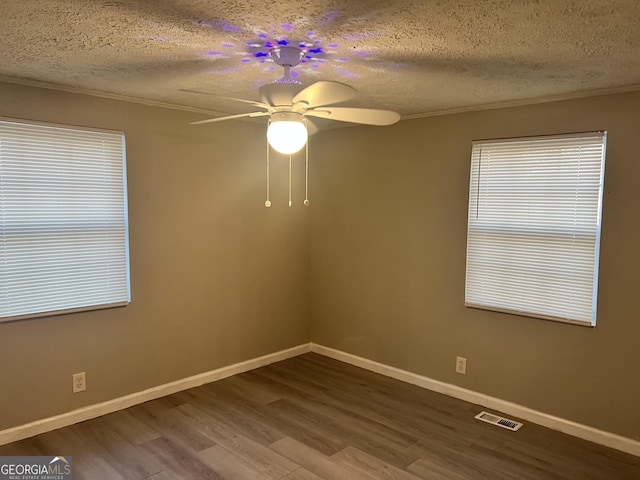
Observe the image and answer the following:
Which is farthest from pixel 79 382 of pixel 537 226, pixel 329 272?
pixel 537 226

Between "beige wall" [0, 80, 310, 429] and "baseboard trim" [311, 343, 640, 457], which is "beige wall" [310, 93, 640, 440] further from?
"beige wall" [0, 80, 310, 429]

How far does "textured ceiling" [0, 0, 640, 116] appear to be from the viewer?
1733 millimetres

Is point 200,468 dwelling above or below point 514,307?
below

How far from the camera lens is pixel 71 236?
3109mm

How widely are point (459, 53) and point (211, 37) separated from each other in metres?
1.17

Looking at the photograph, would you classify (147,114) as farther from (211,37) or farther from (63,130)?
(211,37)

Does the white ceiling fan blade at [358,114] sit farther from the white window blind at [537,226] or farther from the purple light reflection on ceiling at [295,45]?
the white window blind at [537,226]

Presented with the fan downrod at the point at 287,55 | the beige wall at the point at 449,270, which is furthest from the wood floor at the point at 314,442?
the fan downrod at the point at 287,55

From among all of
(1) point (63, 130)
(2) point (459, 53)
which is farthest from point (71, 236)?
(2) point (459, 53)

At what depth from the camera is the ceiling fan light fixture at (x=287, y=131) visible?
2.23m

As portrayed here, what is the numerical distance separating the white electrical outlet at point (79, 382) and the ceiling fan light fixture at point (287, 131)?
2223mm

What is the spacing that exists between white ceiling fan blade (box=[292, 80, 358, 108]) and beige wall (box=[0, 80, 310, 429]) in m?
1.79

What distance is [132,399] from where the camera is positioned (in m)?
3.46

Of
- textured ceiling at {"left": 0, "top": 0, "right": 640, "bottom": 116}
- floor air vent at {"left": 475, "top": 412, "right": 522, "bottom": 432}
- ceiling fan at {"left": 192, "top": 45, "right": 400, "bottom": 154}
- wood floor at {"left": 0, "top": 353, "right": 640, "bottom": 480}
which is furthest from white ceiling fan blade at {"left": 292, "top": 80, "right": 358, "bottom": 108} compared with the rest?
floor air vent at {"left": 475, "top": 412, "right": 522, "bottom": 432}
